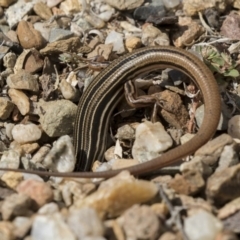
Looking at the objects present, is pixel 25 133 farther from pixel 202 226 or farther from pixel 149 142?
pixel 202 226

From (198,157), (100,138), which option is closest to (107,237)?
(198,157)

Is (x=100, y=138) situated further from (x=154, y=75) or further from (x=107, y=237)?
(x=107, y=237)

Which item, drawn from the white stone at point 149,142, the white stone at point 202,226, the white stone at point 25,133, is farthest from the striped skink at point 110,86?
the white stone at point 202,226

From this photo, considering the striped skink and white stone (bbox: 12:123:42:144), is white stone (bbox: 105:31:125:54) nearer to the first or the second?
the striped skink

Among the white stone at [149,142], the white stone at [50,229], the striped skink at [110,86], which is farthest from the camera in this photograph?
the striped skink at [110,86]

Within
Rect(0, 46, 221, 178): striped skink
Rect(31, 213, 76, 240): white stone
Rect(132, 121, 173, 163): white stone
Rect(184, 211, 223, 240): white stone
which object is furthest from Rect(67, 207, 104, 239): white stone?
Rect(0, 46, 221, 178): striped skink

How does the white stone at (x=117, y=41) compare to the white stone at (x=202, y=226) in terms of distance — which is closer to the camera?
the white stone at (x=202, y=226)

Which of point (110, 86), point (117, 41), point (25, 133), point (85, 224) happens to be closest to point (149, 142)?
point (110, 86)

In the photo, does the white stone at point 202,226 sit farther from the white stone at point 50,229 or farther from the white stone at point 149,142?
the white stone at point 149,142
